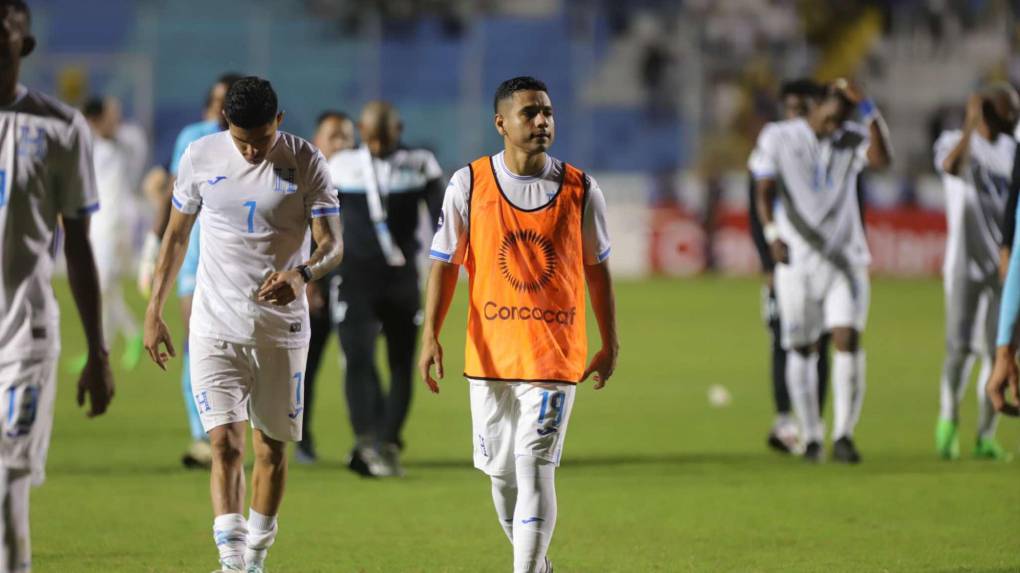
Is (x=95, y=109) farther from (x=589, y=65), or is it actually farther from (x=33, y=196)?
(x=589, y=65)

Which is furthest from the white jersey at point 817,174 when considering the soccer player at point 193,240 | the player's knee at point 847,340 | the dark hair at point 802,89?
the soccer player at point 193,240

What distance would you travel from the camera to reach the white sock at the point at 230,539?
6.58 metres

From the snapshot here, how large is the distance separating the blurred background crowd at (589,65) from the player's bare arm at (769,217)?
21.8 meters

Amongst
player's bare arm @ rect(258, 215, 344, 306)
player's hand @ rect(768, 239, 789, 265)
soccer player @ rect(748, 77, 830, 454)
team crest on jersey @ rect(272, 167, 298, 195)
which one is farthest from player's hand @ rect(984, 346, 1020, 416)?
soccer player @ rect(748, 77, 830, 454)

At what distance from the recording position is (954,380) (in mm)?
11250

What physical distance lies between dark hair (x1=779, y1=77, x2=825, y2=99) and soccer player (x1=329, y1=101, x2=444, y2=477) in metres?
2.93

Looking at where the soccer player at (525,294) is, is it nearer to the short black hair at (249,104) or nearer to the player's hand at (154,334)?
the short black hair at (249,104)

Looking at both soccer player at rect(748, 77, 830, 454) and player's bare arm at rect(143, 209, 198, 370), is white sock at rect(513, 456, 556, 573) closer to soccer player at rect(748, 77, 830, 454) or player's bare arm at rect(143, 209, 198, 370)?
player's bare arm at rect(143, 209, 198, 370)

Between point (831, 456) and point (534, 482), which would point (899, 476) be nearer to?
point (831, 456)

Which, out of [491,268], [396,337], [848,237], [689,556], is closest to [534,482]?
[491,268]

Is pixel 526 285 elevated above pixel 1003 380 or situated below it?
above

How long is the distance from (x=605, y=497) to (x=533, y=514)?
10.9ft

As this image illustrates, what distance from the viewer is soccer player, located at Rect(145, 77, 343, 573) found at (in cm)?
664

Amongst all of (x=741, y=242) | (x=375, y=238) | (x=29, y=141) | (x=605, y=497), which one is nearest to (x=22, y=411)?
(x=29, y=141)
